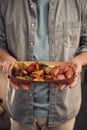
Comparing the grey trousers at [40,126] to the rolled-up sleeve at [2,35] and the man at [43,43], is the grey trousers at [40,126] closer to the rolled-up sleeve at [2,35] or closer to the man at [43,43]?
the man at [43,43]

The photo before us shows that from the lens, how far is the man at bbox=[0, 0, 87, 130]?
113 centimetres

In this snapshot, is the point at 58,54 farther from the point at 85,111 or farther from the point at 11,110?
the point at 85,111

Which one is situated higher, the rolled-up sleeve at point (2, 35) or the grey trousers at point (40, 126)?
the rolled-up sleeve at point (2, 35)

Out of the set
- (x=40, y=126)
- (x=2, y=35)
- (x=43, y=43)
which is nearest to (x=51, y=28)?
(x=43, y=43)

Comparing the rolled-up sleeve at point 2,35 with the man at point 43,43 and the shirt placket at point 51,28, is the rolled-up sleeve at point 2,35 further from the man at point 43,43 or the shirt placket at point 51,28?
the shirt placket at point 51,28

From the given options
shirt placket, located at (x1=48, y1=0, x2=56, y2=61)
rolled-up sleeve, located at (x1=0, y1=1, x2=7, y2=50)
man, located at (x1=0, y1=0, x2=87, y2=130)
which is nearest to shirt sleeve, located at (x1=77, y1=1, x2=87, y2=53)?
man, located at (x1=0, y1=0, x2=87, y2=130)

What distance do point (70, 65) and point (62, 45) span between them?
0.10m

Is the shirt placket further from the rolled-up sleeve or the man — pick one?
the rolled-up sleeve

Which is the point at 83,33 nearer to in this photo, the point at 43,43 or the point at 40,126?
the point at 43,43

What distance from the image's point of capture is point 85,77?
2.07 meters

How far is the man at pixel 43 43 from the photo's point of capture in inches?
44.4

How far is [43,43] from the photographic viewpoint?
113cm

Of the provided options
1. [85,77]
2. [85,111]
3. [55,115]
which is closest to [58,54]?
[55,115]

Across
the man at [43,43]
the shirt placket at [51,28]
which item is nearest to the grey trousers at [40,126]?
the man at [43,43]
